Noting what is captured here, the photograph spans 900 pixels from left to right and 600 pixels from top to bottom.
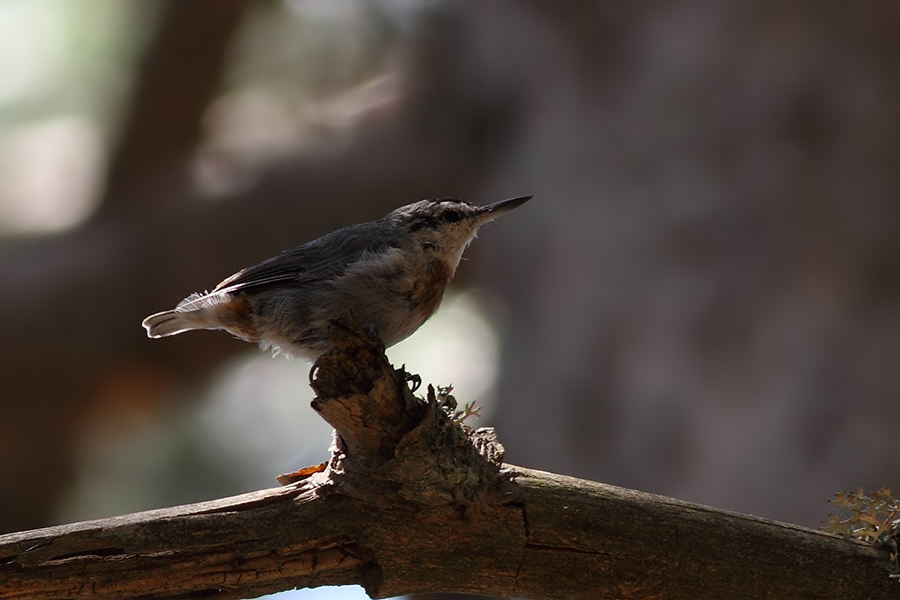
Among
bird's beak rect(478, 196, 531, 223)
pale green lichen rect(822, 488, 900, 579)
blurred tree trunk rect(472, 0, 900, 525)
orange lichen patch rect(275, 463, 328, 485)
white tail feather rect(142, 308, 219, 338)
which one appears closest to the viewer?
pale green lichen rect(822, 488, 900, 579)

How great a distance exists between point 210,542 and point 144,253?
3.81m

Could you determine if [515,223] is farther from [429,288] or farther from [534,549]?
[534,549]

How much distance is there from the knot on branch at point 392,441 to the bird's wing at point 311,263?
873 millimetres

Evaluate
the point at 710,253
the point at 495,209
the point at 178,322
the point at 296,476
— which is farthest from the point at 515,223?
the point at 296,476

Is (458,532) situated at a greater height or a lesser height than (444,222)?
lesser

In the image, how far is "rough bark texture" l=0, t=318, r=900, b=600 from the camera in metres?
2.14

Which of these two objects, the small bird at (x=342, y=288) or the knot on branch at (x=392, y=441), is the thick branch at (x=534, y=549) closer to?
the knot on branch at (x=392, y=441)

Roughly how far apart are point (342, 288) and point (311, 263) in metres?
0.24

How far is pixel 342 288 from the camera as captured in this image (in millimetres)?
2953

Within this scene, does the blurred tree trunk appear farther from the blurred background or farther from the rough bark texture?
the rough bark texture

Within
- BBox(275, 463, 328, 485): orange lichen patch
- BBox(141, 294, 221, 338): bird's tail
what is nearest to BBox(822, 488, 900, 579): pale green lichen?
BBox(275, 463, 328, 485): orange lichen patch

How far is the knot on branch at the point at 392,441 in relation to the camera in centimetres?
214

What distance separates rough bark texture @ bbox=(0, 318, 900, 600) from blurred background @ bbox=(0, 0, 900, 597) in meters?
1.76

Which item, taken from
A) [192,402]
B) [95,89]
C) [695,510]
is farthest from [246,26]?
[695,510]
